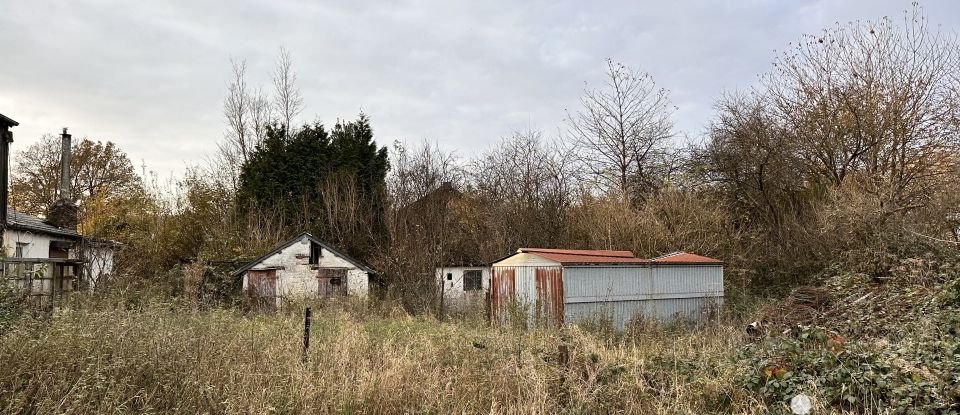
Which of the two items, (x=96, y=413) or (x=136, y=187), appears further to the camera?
(x=136, y=187)

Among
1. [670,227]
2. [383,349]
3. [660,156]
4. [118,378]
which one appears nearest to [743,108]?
[660,156]

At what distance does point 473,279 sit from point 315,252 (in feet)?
18.4

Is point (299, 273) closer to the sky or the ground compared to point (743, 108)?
closer to the ground

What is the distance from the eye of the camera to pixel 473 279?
21141 millimetres

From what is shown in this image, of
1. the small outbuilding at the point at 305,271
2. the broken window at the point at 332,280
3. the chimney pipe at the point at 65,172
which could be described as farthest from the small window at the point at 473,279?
the chimney pipe at the point at 65,172

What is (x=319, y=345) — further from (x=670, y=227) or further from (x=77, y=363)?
(x=670, y=227)

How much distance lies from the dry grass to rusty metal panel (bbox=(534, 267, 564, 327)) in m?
4.49

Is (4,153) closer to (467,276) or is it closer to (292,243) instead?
(292,243)

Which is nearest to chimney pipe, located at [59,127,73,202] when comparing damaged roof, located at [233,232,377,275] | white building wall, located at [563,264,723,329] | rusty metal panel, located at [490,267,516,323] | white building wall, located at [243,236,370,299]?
damaged roof, located at [233,232,377,275]

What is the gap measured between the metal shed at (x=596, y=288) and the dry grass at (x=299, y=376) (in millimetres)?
4694

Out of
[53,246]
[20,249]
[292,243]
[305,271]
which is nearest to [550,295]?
[305,271]

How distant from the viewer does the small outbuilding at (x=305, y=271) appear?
66.2 ft

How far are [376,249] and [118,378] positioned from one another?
17.3 meters

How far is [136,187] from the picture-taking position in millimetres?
30766
